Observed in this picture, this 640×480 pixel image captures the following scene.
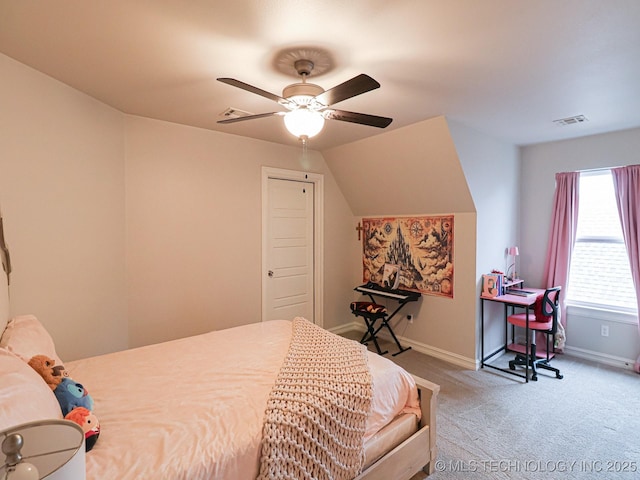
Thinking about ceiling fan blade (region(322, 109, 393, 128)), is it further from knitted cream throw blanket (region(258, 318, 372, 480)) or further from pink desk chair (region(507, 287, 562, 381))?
pink desk chair (region(507, 287, 562, 381))

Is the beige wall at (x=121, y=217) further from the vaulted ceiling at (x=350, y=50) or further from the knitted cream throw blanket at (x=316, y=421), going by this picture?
the knitted cream throw blanket at (x=316, y=421)

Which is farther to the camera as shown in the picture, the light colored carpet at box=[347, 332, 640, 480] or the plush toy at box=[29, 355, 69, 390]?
the light colored carpet at box=[347, 332, 640, 480]

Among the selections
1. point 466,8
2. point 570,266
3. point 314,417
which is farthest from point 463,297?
point 466,8

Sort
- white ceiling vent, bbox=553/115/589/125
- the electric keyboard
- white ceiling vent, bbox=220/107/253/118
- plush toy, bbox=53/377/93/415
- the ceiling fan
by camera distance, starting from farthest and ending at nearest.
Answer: the electric keyboard → white ceiling vent, bbox=553/115/589/125 → white ceiling vent, bbox=220/107/253/118 → the ceiling fan → plush toy, bbox=53/377/93/415

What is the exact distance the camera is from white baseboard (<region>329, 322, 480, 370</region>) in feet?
11.4

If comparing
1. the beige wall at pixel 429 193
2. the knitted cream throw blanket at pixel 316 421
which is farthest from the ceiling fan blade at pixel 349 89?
the beige wall at pixel 429 193

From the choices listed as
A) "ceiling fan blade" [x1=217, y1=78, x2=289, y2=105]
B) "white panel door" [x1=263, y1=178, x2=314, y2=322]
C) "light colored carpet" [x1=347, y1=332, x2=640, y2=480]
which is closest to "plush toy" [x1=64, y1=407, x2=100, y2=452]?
"ceiling fan blade" [x1=217, y1=78, x2=289, y2=105]

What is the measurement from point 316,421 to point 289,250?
2.72 m

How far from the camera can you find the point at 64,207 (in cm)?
224

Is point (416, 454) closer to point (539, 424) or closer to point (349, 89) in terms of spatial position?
point (539, 424)

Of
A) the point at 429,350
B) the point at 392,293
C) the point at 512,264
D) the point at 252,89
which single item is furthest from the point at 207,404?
the point at 512,264

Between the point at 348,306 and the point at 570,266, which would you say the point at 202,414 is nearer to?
the point at 348,306

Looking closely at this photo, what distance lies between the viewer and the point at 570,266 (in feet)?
12.2

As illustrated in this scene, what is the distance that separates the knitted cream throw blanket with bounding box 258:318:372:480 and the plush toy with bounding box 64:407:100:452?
0.65 m
